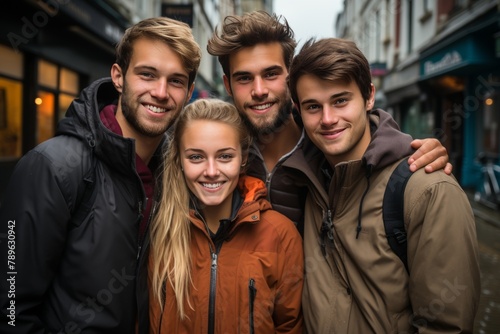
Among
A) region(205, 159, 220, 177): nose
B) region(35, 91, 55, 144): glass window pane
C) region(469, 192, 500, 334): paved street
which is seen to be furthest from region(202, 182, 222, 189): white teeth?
region(35, 91, 55, 144): glass window pane

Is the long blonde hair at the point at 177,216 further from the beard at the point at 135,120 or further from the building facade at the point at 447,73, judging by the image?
the building facade at the point at 447,73

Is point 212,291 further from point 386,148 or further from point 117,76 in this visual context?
point 117,76

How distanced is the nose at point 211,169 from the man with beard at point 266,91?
52 cm

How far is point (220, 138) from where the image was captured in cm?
242

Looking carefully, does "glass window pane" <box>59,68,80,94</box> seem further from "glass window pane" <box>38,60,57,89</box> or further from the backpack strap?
the backpack strap

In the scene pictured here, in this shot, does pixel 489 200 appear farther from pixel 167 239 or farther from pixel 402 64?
pixel 167 239

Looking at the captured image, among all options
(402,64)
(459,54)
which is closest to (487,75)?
(459,54)

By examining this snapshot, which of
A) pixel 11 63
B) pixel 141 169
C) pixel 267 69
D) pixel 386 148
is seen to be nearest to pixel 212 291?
pixel 141 169

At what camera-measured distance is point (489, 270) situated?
5.93m

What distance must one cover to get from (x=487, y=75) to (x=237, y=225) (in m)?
11.1

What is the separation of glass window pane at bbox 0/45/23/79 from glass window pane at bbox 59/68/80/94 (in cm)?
175

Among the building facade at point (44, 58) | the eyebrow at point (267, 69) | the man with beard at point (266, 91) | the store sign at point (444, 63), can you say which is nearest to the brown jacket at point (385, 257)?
the man with beard at point (266, 91)

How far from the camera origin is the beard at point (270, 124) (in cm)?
286

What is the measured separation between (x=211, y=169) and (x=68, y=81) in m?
8.86
